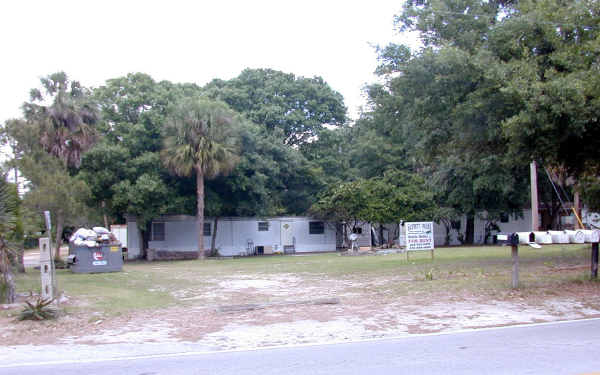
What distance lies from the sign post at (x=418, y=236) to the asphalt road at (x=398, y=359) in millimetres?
13560

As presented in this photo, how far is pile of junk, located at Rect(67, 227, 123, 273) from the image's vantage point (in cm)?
2148

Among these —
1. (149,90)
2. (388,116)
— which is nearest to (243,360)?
(388,116)

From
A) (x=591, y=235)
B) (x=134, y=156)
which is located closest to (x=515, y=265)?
(x=591, y=235)

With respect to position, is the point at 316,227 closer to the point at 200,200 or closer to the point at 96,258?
the point at 200,200

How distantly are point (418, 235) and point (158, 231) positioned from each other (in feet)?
65.4

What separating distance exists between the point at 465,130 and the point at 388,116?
355 centimetres

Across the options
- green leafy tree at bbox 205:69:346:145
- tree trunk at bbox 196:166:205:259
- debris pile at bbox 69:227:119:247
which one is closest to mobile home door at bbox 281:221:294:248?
green leafy tree at bbox 205:69:346:145

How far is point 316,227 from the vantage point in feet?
133

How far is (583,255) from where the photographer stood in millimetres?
20922

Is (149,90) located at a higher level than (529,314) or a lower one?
higher

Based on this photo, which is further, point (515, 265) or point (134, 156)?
point (134, 156)

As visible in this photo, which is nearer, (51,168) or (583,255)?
(583,255)

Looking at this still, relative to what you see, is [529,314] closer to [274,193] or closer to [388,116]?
[388,116]

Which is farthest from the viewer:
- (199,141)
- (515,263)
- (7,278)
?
(199,141)
